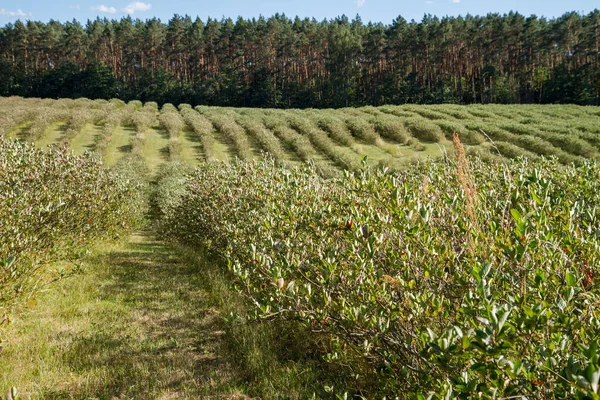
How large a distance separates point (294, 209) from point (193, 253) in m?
11.3

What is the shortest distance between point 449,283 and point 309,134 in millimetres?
41147

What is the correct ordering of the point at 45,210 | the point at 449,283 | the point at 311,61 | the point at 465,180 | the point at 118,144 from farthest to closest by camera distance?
the point at 311,61 → the point at 118,144 → the point at 45,210 → the point at 449,283 → the point at 465,180

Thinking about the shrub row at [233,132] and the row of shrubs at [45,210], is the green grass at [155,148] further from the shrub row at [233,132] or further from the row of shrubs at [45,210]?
the row of shrubs at [45,210]

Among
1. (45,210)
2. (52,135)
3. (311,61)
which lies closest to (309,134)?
(52,135)

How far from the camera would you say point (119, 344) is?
754 cm

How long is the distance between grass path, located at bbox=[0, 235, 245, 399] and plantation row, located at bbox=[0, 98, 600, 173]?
21.0 meters

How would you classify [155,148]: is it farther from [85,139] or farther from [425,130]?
[425,130]

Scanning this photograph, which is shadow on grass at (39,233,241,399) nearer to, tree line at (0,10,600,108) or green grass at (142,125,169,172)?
green grass at (142,125,169,172)

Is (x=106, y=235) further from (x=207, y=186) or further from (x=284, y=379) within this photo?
(x=284, y=379)

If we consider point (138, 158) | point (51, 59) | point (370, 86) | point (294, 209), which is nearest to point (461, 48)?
point (370, 86)

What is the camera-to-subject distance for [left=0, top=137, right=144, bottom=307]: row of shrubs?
7062mm

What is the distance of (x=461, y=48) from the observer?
84.2 metres

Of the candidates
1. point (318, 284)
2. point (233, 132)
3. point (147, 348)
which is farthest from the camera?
point (233, 132)

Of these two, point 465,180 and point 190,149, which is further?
point 190,149
